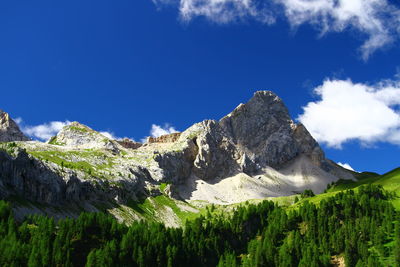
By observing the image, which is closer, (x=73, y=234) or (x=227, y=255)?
(x=73, y=234)

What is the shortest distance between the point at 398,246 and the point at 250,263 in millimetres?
68414

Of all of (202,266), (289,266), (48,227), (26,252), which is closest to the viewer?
(26,252)

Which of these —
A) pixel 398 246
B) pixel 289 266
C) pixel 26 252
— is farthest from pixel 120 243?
pixel 398 246

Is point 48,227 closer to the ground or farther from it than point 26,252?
farther from it

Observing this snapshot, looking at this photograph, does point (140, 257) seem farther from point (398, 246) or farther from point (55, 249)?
point (398, 246)

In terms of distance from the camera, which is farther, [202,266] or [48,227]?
[202,266]

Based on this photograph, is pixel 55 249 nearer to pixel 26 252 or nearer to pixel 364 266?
pixel 26 252

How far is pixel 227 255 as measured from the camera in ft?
618

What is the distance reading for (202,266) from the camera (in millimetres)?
193750

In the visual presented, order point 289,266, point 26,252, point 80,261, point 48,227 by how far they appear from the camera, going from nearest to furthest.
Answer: point 26,252, point 80,261, point 48,227, point 289,266

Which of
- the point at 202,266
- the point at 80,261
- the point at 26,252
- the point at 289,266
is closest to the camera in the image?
the point at 26,252

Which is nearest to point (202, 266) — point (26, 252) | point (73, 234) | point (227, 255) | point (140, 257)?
point (227, 255)

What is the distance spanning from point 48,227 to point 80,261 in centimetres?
2255

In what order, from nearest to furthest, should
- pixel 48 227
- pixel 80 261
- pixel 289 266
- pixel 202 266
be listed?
pixel 80 261 → pixel 48 227 → pixel 289 266 → pixel 202 266
